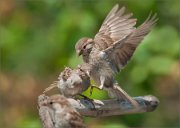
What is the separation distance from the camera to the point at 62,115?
348 cm

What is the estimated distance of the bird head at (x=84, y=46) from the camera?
4.93 m

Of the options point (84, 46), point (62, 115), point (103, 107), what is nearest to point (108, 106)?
point (103, 107)

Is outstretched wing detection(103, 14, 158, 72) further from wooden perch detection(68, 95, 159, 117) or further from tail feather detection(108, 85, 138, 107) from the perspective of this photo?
wooden perch detection(68, 95, 159, 117)

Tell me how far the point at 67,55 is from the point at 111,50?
7.08 ft

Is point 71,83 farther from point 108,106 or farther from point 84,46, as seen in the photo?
point 84,46

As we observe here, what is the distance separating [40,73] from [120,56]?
2968 millimetres

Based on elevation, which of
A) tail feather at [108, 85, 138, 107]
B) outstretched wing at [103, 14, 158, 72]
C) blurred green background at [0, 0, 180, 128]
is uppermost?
blurred green background at [0, 0, 180, 128]

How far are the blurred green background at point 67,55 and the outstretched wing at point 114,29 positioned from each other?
94 centimetres

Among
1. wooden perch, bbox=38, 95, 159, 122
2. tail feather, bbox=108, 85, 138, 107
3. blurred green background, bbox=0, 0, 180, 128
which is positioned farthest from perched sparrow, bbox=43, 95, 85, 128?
blurred green background, bbox=0, 0, 180, 128

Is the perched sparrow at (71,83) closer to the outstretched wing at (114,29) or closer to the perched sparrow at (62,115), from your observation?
the perched sparrow at (62,115)

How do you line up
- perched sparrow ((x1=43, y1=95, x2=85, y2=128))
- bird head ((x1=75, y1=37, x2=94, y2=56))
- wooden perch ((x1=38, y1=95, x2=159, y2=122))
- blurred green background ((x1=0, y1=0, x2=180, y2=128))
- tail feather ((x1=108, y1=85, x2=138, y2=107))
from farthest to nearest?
blurred green background ((x1=0, y1=0, x2=180, y2=128)), bird head ((x1=75, y1=37, x2=94, y2=56)), tail feather ((x1=108, y1=85, x2=138, y2=107)), wooden perch ((x1=38, y1=95, x2=159, y2=122)), perched sparrow ((x1=43, y1=95, x2=85, y2=128))

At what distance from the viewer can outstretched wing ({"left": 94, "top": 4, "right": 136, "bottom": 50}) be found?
5.18 meters

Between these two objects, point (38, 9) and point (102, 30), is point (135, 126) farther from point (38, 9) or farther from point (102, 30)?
point (102, 30)

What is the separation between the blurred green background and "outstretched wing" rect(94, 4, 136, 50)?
94cm
